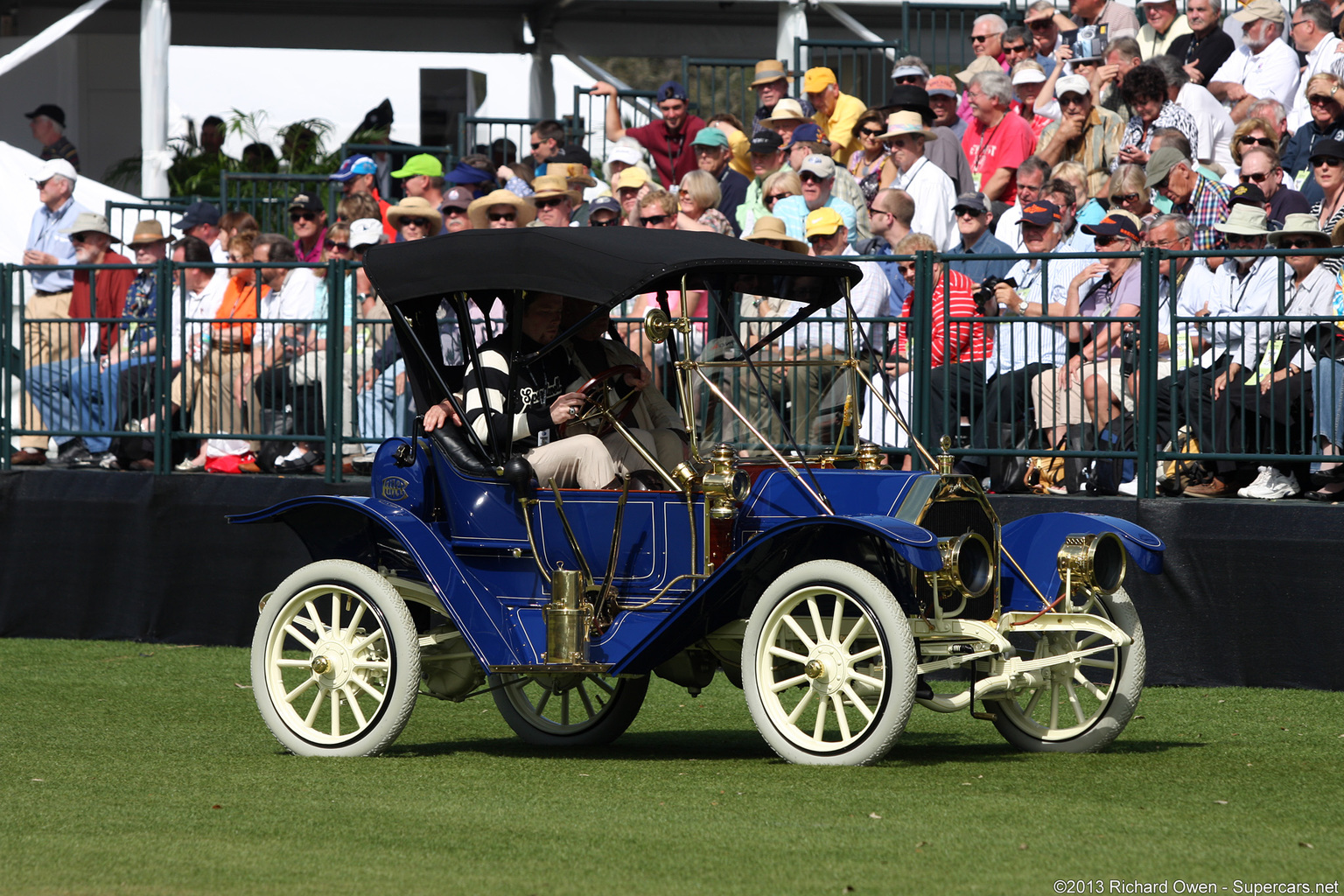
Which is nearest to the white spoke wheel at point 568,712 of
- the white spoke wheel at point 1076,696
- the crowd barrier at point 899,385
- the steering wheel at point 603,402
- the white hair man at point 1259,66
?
the steering wheel at point 603,402

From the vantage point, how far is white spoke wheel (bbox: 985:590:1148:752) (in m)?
7.09

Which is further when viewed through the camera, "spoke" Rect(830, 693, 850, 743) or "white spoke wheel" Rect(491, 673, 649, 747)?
"white spoke wheel" Rect(491, 673, 649, 747)

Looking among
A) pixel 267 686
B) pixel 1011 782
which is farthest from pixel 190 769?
pixel 1011 782

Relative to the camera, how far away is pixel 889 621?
6.43 m

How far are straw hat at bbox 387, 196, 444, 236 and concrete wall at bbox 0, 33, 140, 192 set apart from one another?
10.3 metres

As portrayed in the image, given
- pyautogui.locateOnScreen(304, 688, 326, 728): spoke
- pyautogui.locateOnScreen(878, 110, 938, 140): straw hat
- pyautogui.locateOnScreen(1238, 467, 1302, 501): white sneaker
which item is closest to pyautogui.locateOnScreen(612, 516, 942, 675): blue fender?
pyautogui.locateOnScreen(304, 688, 326, 728): spoke

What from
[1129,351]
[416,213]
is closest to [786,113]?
[416,213]

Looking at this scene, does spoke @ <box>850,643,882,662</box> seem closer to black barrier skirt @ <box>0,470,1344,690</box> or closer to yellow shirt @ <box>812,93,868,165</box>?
black barrier skirt @ <box>0,470,1344,690</box>

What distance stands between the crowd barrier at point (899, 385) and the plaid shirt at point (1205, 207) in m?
2.04

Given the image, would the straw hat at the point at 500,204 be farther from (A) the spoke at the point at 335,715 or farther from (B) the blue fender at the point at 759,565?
(B) the blue fender at the point at 759,565

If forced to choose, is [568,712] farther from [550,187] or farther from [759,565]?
[550,187]

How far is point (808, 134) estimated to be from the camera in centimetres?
1439

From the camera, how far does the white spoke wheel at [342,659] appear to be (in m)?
7.21

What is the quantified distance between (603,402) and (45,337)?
5.95 m
